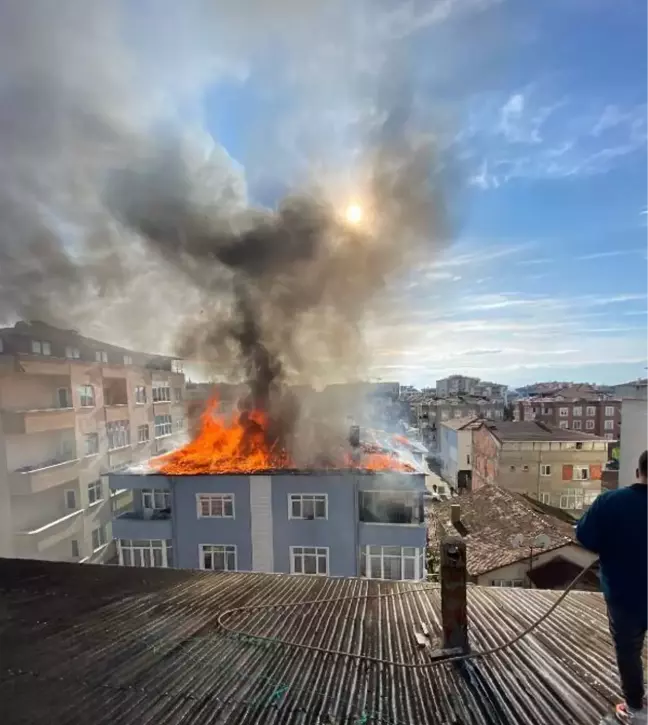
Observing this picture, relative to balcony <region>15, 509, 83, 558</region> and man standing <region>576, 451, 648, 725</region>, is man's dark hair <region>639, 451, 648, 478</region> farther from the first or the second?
balcony <region>15, 509, 83, 558</region>

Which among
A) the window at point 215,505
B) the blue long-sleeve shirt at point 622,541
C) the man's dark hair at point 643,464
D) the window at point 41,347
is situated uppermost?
the window at point 41,347

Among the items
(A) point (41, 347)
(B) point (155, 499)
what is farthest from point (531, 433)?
(A) point (41, 347)

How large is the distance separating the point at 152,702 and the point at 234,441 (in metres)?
14.7

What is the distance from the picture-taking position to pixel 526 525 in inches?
526

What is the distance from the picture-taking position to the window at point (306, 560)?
12.3 meters

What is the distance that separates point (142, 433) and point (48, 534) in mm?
7296

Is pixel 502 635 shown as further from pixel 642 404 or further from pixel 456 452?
pixel 456 452

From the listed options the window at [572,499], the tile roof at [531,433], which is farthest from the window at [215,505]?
the window at [572,499]

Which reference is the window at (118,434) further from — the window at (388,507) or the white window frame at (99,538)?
the window at (388,507)

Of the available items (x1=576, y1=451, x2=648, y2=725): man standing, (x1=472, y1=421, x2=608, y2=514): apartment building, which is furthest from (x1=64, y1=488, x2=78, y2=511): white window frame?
(x1=472, y1=421, x2=608, y2=514): apartment building

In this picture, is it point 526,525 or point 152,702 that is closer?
point 152,702

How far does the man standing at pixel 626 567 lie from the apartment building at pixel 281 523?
9239 mm

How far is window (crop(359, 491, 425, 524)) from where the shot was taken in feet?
39.1

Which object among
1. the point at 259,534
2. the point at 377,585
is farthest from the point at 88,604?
the point at 259,534
